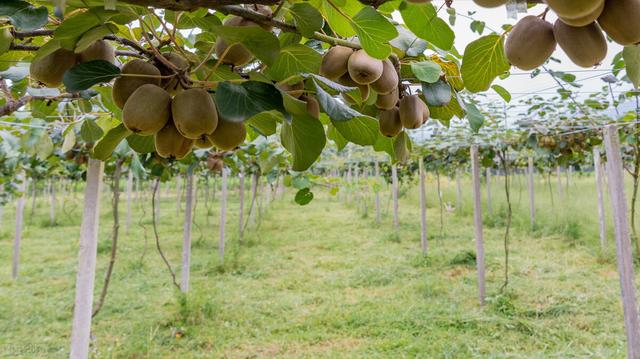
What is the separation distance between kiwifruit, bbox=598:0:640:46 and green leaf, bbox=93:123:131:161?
29.6 inches

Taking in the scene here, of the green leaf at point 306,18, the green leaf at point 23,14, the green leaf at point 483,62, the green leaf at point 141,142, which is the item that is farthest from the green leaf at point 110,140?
the green leaf at point 483,62

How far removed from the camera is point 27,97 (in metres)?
1.17

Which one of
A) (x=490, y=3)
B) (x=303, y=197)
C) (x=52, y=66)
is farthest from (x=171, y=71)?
(x=303, y=197)

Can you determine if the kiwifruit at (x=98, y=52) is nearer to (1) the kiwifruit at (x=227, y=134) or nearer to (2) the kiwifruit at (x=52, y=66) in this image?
(2) the kiwifruit at (x=52, y=66)

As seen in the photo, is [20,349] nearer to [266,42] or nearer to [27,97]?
[27,97]

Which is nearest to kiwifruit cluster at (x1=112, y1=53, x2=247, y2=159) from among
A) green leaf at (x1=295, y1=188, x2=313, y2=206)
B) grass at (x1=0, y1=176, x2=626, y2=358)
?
green leaf at (x1=295, y1=188, x2=313, y2=206)

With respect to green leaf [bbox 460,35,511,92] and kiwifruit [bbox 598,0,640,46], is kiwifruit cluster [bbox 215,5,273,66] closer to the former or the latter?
green leaf [bbox 460,35,511,92]

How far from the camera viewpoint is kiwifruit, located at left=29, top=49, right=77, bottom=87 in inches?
26.2

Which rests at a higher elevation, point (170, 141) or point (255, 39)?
point (255, 39)

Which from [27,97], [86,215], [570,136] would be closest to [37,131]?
[86,215]

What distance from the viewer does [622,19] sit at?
18.0 inches

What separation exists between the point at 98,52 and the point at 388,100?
50 centimetres

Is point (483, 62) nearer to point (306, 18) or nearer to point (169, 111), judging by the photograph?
point (306, 18)

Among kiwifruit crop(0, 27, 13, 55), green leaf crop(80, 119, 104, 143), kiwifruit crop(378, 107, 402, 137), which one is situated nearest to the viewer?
kiwifruit crop(0, 27, 13, 55)
